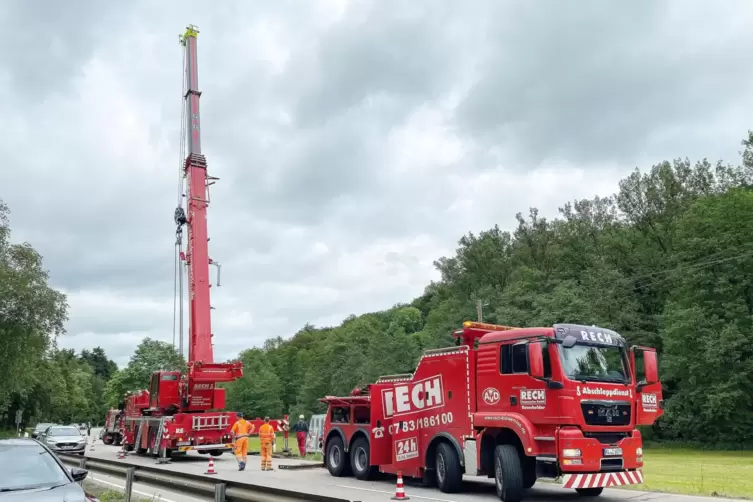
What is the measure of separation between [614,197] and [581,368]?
49.2 m

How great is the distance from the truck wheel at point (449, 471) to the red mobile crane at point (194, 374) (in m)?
12.5

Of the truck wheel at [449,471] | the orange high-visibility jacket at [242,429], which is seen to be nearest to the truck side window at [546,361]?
the truck wheel at [449,471]

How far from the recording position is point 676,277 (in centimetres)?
4603

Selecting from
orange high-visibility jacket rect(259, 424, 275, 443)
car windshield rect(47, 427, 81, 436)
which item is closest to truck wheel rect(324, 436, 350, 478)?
orange high-visibility jacket rect(259, 424, 275, 443)

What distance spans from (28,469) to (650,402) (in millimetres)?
10671

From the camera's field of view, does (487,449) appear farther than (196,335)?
No

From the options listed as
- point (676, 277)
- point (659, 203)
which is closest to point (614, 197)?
point (659, 203)

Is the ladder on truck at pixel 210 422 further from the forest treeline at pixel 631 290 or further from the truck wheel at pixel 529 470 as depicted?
the forest treeline at pixel 631 290

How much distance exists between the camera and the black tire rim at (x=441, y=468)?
14.1m

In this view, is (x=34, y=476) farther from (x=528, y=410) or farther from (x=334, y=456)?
(x=334, y=456)

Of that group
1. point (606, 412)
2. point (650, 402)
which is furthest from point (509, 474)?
point (650, 402)

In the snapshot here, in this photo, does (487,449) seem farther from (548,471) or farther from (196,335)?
(196,335)

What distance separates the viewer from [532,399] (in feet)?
41.0

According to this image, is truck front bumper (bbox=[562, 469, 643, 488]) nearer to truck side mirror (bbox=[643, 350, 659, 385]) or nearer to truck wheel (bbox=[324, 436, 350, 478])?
truck side mirror (bbox=[643, 350, 659, 385])
